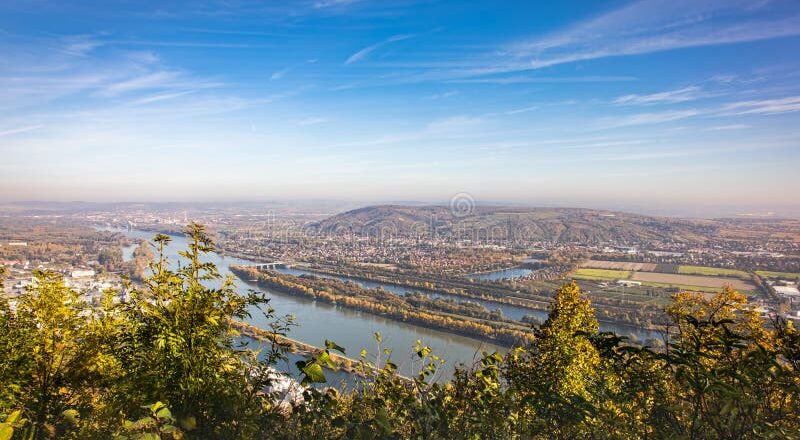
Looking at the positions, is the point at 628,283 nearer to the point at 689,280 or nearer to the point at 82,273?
the point at 689,280

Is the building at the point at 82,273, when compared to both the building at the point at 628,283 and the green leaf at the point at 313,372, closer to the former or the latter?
the green leaf at the point at 313,372

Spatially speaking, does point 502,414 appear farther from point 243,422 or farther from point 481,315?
point 481,315

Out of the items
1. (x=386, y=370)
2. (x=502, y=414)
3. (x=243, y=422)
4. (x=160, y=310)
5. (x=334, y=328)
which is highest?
(x=160, y=310)

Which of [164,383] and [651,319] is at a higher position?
[164,383]

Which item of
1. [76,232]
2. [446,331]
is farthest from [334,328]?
[76,232]

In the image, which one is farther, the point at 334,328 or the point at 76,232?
the point at 76,232

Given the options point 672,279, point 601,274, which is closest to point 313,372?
point 672,279

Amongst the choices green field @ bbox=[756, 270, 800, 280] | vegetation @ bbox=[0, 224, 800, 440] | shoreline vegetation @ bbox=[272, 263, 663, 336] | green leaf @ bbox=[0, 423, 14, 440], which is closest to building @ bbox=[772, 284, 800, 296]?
green field @ bbox=[756, 270, 800, 280]
